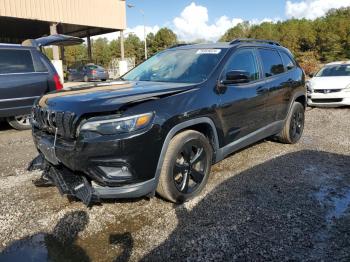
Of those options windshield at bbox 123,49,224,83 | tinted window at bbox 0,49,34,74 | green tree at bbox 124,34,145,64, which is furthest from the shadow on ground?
green tree at bbox 124,34,145,64

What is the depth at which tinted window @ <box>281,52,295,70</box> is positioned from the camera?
596 centimetres

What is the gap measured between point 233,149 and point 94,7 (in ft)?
57.2

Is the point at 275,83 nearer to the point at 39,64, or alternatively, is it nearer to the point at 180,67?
the point at 180,67

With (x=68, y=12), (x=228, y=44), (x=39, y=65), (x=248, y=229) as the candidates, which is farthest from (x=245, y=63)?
(x=68, y=12)

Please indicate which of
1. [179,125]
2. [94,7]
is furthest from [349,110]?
[94,7]

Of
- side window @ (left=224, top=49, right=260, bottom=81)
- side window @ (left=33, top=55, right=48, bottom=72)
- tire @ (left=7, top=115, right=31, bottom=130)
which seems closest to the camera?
side window @ (left=224, top=49, right=260, bottom=81)

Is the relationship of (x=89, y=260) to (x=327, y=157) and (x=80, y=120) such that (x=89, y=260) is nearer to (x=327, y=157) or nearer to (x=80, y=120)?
(x=80, y=120)

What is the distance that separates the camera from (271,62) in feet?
18.0

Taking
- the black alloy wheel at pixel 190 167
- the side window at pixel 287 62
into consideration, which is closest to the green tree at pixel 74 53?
the side window at pixel 287 62

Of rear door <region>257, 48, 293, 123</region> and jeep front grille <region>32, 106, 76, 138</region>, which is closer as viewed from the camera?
jeep front grille <region>32, 106, 76, 138</region>

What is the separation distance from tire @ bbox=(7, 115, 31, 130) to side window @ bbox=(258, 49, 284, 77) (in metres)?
5.41

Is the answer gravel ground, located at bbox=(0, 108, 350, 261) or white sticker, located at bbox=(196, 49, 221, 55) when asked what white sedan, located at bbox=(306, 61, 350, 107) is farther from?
white sticker, located at bbox=(196, 49, 221, 55)

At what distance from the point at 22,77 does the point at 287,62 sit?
536 centimetres

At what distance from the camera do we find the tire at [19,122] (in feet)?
26.2
